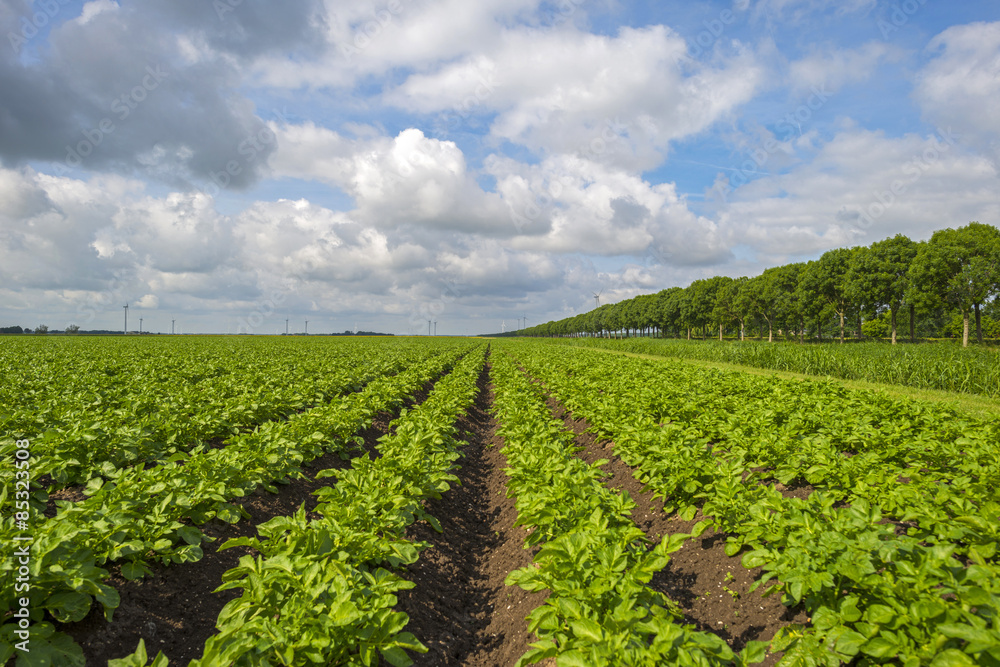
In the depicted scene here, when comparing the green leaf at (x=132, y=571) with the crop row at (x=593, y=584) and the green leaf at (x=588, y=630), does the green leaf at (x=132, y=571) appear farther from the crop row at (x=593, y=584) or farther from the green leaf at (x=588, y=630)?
the green leaf at (x=588, y=630)

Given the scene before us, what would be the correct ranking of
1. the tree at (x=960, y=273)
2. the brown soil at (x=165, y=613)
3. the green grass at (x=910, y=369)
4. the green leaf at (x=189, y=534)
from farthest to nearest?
the tree at (x=960, y=273) → the green grass at (x=910, y=369) → the green leaf at (x=189, y=534) → the brown soil at (x=165, y=613)

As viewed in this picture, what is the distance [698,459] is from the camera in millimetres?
5004

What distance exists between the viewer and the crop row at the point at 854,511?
7.98 feet

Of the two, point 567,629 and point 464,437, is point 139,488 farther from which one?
point 464,437

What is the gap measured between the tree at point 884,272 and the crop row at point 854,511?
45.5 meters

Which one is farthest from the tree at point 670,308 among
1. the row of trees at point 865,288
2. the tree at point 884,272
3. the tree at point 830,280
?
the tree at point 884,272

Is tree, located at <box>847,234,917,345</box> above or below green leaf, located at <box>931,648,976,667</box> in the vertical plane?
above

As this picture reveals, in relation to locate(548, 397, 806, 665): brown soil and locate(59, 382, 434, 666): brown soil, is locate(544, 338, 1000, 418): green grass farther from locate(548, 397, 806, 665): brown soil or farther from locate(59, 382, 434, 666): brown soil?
locate(59, 382, 434, 666): brown soil

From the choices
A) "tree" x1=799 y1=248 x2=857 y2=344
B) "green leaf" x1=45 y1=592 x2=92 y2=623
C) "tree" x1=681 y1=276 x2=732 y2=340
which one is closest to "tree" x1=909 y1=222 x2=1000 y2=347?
"tree" x1=799 y1=248 x2=857 y2=344

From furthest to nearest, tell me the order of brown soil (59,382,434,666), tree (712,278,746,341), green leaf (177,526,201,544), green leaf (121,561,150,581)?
tree (712,278,746,341) → green leaf (177,526,201,544) → green leaf (121,561,150,581) → brown soil (59,382,434,666)

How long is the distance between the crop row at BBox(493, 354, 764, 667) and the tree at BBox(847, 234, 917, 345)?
167ft

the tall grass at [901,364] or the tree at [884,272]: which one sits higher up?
the tree at [884,272]

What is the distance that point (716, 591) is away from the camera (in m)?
4.12

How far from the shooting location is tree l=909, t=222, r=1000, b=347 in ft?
113
